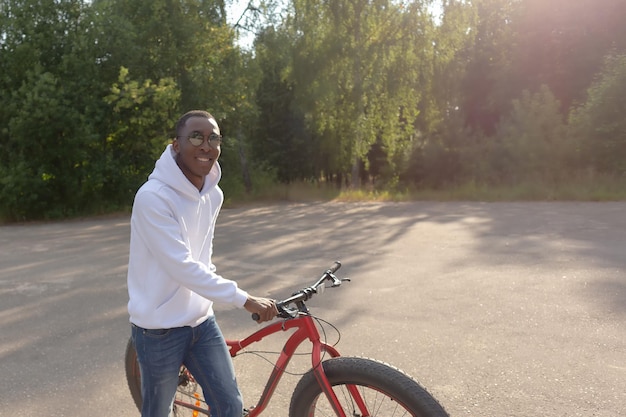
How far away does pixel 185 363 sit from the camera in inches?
98.2

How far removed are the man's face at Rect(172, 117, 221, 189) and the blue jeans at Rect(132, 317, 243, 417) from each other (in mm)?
638

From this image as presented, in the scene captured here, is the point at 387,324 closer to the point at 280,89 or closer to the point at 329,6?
the point at 329,6

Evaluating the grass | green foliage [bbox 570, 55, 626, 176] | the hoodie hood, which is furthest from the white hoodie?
green foliage [bbox 570, 55, 626, 176]

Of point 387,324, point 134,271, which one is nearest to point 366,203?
point 387,324

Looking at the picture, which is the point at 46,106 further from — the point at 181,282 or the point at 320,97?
the point at 181,282

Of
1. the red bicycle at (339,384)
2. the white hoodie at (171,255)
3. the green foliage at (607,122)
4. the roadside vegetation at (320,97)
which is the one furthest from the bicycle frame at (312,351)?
the green foliage at (607,122)

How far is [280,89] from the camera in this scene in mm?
28891

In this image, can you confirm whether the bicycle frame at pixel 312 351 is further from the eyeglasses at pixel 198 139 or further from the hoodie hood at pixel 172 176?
the eyeglasses at pixel 198 139

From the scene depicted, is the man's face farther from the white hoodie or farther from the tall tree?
the tall tree

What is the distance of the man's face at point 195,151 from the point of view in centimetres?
234

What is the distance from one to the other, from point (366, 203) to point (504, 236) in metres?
9.44

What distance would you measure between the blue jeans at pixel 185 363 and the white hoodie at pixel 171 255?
68 millimetres

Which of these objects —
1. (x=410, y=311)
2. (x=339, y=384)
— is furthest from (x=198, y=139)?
(x=410, y=311)

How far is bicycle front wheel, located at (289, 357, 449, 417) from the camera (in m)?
2.21
